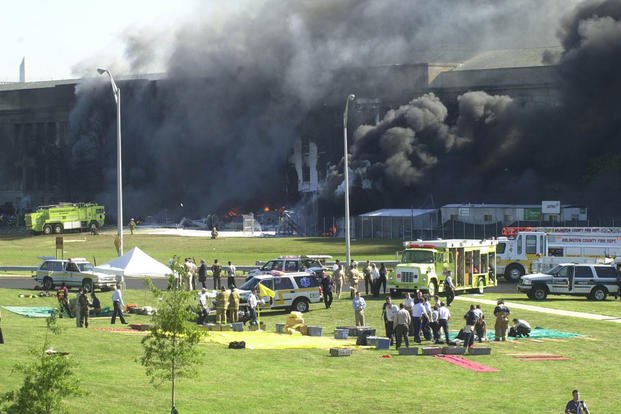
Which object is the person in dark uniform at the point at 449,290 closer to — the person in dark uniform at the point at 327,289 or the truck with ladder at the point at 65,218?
the person in dark uniform at the point at 327,289

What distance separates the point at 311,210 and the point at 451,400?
229ft

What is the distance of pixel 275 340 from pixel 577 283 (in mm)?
16644

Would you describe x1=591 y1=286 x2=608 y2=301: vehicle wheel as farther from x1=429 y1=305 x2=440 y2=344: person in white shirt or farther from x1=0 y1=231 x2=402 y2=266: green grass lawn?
x1=0 y1=231 x2=402 y2=266: green grass lawn

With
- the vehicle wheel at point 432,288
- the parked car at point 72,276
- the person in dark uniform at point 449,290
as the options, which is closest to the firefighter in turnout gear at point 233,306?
the person in dark uniform at point 449,290

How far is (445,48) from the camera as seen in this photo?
10812 centimetres

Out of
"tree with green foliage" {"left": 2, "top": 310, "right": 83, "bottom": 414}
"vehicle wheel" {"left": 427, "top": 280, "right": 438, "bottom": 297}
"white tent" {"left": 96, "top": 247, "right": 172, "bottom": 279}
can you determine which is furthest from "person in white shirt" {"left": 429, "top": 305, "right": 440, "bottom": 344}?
"tree with green foliage" {"left": 2, "top": 310, "right": 83, "bottom": 414}

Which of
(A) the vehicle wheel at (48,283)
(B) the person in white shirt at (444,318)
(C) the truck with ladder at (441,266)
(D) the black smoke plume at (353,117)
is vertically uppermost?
(D) the black smoke plume at (353,117)

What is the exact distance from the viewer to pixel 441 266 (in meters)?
44.9

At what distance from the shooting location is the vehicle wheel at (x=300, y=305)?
4134cm

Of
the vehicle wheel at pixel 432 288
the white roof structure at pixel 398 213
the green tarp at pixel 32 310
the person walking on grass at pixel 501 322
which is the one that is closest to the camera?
the person walking on grass at pixel 501 322

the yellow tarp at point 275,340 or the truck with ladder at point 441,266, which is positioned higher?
the truck with ladder at point 441,266

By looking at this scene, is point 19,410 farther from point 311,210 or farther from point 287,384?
point 311,210

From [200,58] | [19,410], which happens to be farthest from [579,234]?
[200,58]

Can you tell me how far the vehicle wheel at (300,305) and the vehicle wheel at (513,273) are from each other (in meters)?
15.5
